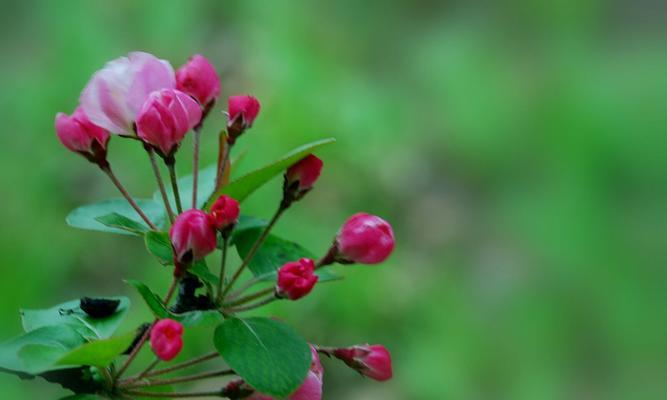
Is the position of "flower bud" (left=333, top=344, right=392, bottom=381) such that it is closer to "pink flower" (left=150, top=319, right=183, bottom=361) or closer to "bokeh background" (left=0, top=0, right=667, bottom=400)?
"pink flower" (left=150, top=319, right=183, bottom=361)

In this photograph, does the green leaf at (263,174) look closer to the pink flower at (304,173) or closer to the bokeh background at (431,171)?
the pink flower at (304,173)

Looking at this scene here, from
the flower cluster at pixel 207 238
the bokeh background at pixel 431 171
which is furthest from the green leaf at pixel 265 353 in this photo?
the bokeh background at pixel 431 171

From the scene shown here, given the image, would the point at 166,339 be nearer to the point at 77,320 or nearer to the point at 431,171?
the point at 77,320

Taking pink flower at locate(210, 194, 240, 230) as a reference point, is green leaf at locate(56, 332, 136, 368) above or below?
below

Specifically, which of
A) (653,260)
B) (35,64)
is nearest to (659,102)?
(653,260)

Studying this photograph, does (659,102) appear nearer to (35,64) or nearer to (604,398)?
(604,398)

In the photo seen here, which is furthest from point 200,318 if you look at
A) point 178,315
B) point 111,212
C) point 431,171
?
point 431,171

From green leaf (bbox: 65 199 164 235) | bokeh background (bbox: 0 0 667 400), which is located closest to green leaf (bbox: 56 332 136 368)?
green leaf (bbox: 65 199 164 235)
